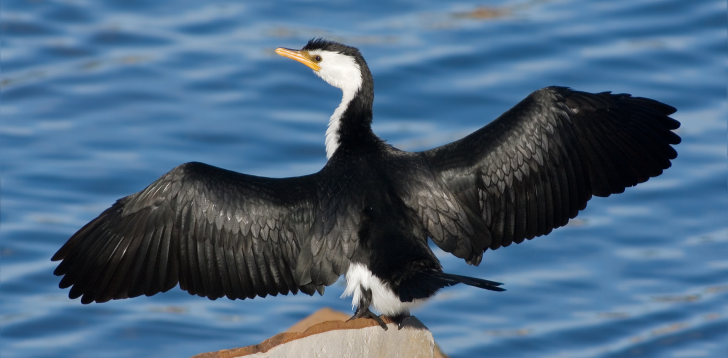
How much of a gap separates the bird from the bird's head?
0.02 metres

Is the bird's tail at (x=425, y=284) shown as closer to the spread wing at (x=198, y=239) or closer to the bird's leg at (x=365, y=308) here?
the bird's leg at (x=365, y=308)

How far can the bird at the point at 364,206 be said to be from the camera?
23.3ft

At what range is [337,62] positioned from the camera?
318 inches

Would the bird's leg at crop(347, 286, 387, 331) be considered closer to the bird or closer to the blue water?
the bird

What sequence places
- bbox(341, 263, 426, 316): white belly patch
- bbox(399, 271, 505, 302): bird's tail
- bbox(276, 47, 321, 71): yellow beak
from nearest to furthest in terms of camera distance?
bbox(399, 271, 505, 302): bird's tail → bbox(341, 263, 426, 316): white belly patch → bbox(276, 47, 321, 71): yellow beak

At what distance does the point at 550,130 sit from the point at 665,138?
924mm

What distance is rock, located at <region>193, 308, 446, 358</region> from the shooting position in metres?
6.59

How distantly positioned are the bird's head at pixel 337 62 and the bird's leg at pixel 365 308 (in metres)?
1.62

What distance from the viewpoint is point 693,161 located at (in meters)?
12.9

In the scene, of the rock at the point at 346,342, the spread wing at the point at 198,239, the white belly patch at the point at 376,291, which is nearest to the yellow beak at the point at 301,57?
the spread wing at the point at 198,239

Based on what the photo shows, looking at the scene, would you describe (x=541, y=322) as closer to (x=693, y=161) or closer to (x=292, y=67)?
(x=693, y=161)

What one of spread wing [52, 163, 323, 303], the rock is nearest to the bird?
spread wing [52, 163, 323, 303]

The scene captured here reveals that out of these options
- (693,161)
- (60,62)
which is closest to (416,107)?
(693,161)

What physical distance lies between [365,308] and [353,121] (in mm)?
1440
